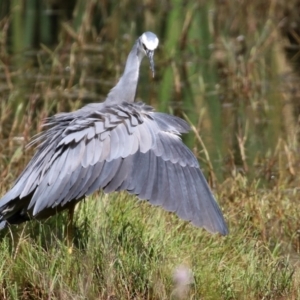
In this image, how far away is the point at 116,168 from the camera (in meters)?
4.17

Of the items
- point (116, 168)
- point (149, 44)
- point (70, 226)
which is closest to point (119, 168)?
point (116, 168)

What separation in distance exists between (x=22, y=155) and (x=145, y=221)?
1.43 metres

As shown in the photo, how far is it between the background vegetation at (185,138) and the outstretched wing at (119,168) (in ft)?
0.80

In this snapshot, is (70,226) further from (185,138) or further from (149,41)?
(185,138)

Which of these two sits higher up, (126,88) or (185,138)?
(126,88)

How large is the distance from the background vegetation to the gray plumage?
23 cm

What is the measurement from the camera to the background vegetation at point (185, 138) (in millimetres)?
4176

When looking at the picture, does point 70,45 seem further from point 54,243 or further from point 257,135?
point 54,243

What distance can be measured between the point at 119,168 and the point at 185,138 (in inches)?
145

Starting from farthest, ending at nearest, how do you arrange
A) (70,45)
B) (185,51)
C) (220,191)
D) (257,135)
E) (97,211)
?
(185,51) < (70,45) < (257,135) < (220,191) < (97,211)

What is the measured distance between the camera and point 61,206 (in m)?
4.46

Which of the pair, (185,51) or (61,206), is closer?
(61,206)

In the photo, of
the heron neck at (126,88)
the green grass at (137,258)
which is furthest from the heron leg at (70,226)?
the heron neck at (126,88)

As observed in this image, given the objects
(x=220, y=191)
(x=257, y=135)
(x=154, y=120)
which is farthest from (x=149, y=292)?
(x=257, y=135)
